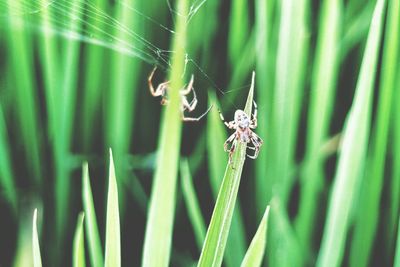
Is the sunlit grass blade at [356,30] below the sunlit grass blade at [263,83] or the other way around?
the other way around

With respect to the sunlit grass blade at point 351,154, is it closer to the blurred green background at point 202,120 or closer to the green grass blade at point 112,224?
the blurred green background at point 202,120

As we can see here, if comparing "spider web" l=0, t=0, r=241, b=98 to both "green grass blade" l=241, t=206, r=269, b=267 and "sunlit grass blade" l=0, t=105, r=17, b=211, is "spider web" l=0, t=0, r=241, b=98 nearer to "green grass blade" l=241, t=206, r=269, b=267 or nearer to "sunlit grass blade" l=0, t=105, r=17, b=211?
"sunlit grass blade" l=0, t=105, r=17, b=211

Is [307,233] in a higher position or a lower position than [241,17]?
lower

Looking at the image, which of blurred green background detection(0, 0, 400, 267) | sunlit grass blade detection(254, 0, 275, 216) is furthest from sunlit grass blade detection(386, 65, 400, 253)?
sunlit grass blade detection(254, 0, 275, 216)

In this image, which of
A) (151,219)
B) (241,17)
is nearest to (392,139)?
(241,17)

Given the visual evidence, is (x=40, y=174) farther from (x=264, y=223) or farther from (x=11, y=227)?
(x=264, y=223)

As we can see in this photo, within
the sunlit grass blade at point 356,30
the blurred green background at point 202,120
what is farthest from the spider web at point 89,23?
the sunlit grass blade at point 356,30
